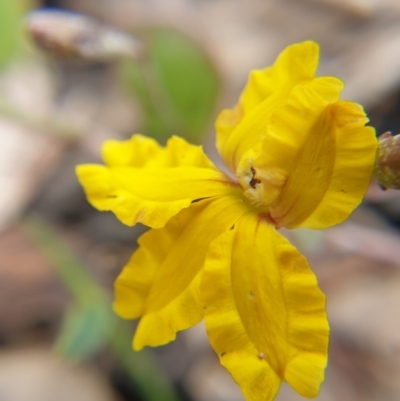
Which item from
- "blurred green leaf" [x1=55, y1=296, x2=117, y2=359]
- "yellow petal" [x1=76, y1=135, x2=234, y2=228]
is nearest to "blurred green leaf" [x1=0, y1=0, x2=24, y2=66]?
"blurred green leaf" [x1=55, y1=296, x2=117, y2=359]

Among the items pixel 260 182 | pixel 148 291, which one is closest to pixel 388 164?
pixel 260 182

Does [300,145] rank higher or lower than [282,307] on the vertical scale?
higher

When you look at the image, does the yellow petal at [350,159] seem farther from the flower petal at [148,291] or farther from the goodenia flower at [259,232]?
the flower petal at [148,291]

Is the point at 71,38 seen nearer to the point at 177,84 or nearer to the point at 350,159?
the point at 177,84

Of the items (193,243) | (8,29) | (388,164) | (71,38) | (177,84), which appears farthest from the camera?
(177,84)

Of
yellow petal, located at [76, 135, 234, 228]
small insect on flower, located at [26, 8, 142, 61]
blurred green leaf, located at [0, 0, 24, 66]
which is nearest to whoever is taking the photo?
yellow petal, located at [76, 135, 234, 228]

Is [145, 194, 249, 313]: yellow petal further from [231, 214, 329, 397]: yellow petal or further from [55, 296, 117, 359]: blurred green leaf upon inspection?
[55, 296, 117, 359]: blurred green leaf

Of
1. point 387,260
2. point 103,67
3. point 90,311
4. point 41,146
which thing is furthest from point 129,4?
point 387,260

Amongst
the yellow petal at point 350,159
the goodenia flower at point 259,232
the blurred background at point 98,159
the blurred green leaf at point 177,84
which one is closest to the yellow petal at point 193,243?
the goodenia flower at point 259,232
